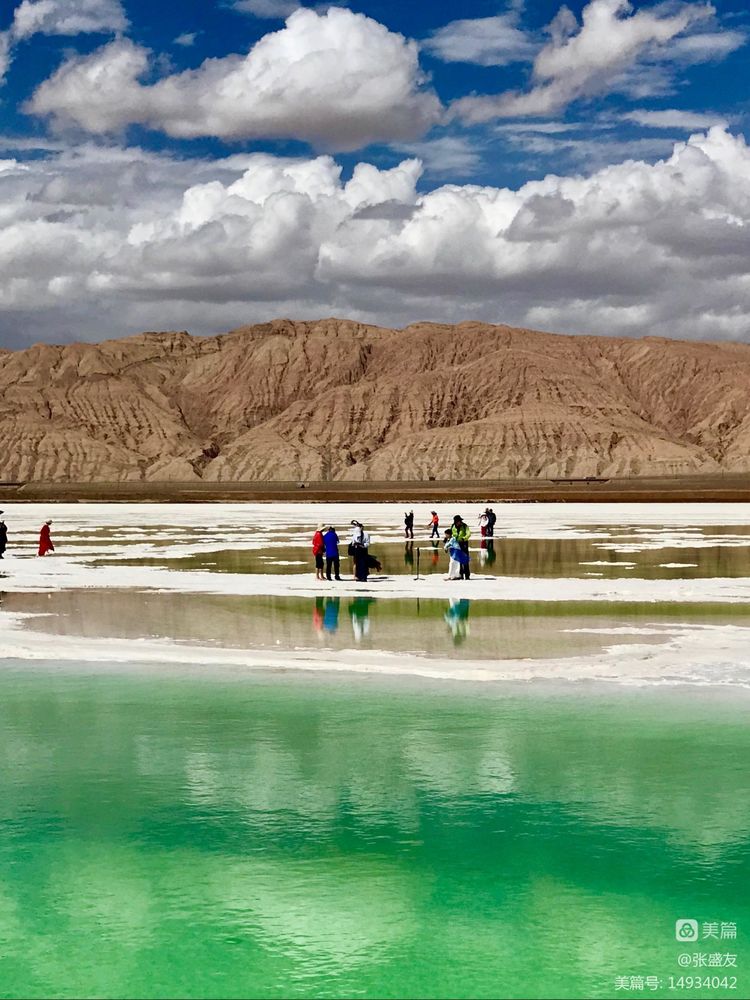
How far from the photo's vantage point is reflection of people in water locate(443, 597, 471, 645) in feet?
64.2

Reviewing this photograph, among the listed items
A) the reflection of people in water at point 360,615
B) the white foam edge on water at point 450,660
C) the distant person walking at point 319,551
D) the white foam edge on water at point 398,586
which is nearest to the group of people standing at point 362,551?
the distant person walking at point 319,551

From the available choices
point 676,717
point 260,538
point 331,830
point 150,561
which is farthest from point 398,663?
point 260,538

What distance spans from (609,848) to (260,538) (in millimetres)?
41057

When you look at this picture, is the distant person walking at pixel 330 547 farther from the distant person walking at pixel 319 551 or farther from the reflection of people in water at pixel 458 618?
the reflection of people in water at pixel 458 618

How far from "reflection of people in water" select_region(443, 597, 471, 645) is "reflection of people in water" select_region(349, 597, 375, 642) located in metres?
1.41

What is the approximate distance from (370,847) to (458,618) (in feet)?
42.2

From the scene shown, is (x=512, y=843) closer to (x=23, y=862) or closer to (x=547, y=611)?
(x=23, y=862)

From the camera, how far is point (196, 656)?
57.3 ft

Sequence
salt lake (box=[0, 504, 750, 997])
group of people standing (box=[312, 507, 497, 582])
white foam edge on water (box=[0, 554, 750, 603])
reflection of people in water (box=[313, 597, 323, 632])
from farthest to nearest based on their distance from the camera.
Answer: group of people standing (box=[312, 507, 497, 582]) < white foam edge on water (box=[0, 554, 750, 603]) < reflection of people in water (box=[313, 597, 323, 632]) < salt lake (box=[0, 504, 750, 997])

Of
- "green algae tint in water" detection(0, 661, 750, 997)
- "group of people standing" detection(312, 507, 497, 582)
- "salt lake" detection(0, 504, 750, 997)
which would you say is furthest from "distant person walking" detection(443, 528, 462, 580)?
"green algae tint in water" detection(0, 661, 750, 997)

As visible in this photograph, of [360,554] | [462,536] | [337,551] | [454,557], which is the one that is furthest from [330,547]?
[462,536]

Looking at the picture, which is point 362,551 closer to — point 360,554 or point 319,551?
point 360,554

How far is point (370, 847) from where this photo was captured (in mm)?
8953

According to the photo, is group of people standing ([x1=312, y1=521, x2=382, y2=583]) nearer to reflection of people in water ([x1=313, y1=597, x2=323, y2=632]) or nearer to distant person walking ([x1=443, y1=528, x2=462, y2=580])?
distant person walking ([x1=443, y1=528, x2=462, y2=580])
